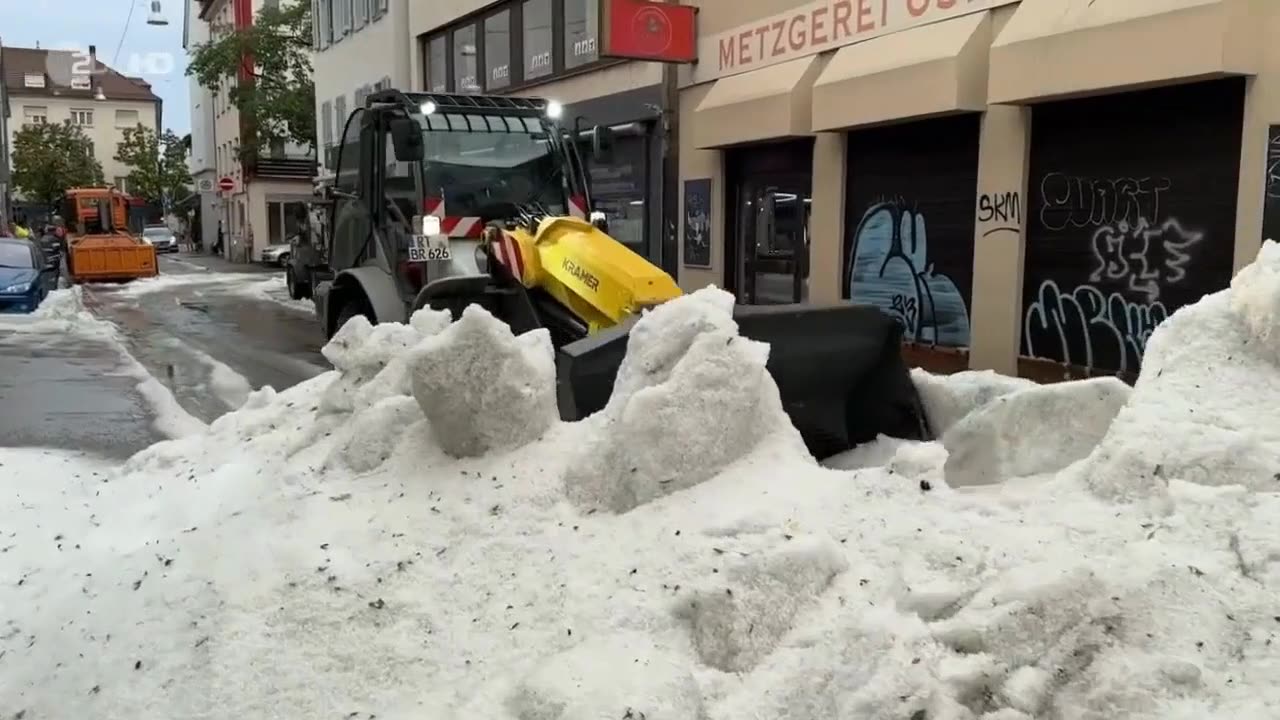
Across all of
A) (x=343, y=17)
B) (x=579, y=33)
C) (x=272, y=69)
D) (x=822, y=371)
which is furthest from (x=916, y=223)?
(x=272, y=69)

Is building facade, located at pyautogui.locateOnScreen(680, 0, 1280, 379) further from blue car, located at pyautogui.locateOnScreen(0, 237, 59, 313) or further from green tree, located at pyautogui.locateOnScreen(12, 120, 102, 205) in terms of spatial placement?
green tree, located at pyautogui.locateOnScreen(12, 120, 102, 205)

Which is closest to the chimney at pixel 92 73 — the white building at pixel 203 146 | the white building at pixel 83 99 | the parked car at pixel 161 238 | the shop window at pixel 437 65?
the white building at pixel 83 99

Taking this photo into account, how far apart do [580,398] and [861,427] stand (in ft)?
4.98

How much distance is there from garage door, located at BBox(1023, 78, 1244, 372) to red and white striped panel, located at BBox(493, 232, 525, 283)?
5.83 meters

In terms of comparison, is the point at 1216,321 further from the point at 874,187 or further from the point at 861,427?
the point at 874,187

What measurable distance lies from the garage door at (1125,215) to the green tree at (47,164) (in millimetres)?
63765

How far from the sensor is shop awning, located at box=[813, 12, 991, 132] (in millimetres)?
10859

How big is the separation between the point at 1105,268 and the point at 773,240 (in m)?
5.57

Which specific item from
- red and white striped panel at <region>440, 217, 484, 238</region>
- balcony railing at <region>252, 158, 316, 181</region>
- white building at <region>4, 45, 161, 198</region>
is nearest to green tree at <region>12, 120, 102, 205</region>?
white building at <region>4, 45, 161, 198</region>

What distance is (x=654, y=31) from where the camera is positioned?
15.1m

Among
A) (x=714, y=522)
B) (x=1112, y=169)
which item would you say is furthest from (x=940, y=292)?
(x=714, y=522)

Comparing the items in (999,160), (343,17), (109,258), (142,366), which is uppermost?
(343,17)

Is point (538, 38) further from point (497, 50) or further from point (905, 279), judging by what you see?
point (905, 279)

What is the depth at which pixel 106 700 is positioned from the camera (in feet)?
11.0
